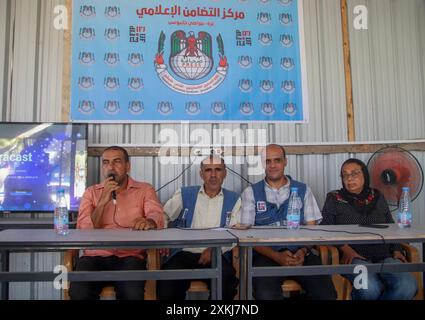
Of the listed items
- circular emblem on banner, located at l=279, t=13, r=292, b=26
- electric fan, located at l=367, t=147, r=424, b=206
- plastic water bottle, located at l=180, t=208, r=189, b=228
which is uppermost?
circular emblem on banner, located at l=279, t=13, r=292, b=26

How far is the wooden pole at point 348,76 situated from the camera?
430cm

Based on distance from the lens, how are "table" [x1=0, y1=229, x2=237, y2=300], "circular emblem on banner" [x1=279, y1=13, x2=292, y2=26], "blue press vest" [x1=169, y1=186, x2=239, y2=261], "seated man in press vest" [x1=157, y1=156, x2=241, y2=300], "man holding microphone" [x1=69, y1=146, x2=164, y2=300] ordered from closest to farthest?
"table" [x1=0, y1=229, x2=237, y2=300] < "man holding microphone" [x1=69, y1=146, x2=164, y2=300] < "seated man in press vest" [x1=157, y1=156, x2=241, y2=300] < "blue press vest" [x1=169, y1=186, x2=239, y2=261] < "circular emblem on banner" [x1=279, y1=13, x2=292, y2=26]

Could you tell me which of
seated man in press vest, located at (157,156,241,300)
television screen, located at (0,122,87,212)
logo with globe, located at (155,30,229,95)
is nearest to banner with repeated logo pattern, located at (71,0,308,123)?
logo with globe, located at (155,30,229,95)

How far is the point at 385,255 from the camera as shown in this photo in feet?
10.3

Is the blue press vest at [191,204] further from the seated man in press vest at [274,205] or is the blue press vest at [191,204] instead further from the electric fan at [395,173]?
the electric fan at [395,173]

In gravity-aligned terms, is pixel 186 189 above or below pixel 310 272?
above

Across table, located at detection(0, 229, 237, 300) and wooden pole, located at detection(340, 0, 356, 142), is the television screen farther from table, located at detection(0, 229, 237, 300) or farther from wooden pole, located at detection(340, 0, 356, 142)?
wooden pole, located at detection(340, 0, 356, 142)

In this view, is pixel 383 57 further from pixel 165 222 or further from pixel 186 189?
pixel 165 222

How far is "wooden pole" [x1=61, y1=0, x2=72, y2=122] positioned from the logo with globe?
0.83 m

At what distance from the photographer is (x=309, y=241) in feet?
8.08

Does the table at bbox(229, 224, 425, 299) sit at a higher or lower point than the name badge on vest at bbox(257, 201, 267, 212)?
lower

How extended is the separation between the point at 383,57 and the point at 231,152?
73.3 inches

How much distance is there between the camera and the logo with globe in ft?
13.6
